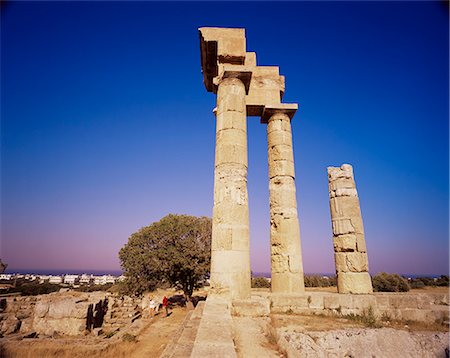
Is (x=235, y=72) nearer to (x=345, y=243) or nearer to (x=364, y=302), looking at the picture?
(x=345, y=243)

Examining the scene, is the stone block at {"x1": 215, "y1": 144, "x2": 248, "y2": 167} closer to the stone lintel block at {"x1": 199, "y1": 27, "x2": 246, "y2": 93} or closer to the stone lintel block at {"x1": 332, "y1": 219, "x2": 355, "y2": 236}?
the stone lintel block at {"x1": 199, "y1": 27, "x2": 246, "y2": 93}

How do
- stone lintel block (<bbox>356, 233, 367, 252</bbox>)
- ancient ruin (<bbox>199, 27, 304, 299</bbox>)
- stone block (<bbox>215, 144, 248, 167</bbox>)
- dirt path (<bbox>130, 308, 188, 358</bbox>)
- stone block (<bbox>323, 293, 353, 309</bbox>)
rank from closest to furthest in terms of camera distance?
1. ancient ruin (<bbox>199, 27, 304, 299</bbox>)
2. stone block (<bbox>323, 293, 353, 309</bbox>)
3. stone block (<bbox>215, 144, 248, 167</bbox>)
4. stone lintel block (<bbox>356, 233, 367, 252</bbox>)
5. dirt path (<bbox>130, 308, 188, 358</bbox>)

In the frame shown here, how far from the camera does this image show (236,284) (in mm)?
7449

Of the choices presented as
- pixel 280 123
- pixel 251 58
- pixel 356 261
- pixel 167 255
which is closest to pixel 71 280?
pixel 167 255

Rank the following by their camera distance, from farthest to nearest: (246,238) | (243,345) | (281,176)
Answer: (281,176)
(246,238)
(243,345)

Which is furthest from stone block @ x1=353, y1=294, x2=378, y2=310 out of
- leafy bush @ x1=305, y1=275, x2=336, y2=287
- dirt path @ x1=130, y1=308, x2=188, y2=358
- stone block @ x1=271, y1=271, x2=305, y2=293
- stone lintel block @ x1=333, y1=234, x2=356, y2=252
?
leafy bush @ x1=305, y1=275, x2=336, y2=287

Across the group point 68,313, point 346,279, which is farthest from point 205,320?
point 68,313

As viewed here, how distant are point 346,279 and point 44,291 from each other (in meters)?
42.5

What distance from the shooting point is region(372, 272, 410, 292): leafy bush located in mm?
22953

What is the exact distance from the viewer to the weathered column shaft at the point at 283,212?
10.0 meters

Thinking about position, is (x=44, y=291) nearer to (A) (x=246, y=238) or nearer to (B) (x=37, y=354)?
(B) (x=37, y=354)

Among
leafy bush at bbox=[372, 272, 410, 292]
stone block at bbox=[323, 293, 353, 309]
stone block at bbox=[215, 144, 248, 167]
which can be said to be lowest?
leafy bush at bbox=[372, 272, 410, 292]

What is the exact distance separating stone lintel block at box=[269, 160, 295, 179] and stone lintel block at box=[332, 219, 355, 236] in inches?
107

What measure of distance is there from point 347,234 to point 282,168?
378cm
